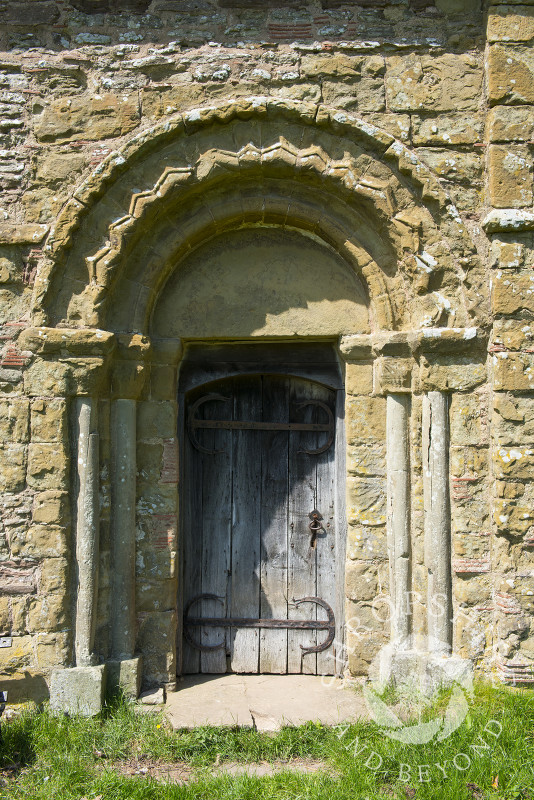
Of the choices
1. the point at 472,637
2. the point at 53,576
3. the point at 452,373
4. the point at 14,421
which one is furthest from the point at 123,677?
the point at 452,373

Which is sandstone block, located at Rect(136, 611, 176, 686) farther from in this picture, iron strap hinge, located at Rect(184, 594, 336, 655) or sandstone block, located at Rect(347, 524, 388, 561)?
sandstone block, located at Rect(347, 524, 388, 561)

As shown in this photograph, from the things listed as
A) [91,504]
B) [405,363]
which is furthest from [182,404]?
[405,363]

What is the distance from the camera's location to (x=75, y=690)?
376 centimetres

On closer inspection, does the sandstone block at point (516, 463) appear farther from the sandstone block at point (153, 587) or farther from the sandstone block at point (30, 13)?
the sandstone block at point (30, 13)

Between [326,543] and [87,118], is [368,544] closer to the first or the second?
[326,543]

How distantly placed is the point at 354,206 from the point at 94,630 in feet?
10.2

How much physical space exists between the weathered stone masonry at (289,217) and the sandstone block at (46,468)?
13 mm

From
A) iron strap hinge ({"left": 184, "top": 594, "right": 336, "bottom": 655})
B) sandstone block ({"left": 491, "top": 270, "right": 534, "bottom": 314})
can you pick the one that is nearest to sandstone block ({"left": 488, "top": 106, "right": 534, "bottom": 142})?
sandstone block ({"left": 491, "top": 270, "right": 534, "bottom": 314})

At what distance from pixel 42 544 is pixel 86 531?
0.87 ft

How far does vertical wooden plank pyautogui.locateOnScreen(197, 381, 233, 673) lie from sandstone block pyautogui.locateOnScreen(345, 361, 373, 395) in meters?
0.89

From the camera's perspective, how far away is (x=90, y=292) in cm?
395

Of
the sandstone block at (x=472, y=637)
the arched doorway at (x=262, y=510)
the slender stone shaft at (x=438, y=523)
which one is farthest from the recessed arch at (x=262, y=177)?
the sandstone block at (x=472, y=637)

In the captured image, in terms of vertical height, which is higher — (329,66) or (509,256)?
(329,66)

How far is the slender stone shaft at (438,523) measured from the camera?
12.6ft
